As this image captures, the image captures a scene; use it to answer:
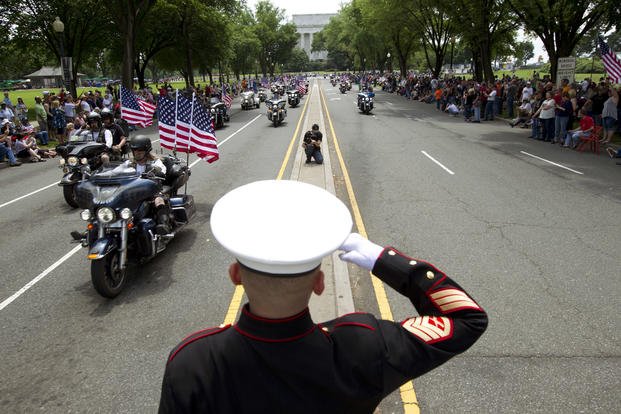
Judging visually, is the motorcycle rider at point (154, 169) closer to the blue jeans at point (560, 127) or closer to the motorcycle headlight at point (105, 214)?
the motorcycle headlight at point (105, 214)

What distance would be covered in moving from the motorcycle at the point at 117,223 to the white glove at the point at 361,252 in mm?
4015

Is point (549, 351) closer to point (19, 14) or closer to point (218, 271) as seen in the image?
point (218, 271)

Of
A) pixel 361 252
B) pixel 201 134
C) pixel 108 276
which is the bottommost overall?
pixel 108 276

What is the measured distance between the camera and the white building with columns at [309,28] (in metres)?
184

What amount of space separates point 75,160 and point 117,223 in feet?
12.4

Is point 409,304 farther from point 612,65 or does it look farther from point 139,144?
point 612,65

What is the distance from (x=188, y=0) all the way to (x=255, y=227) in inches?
1455

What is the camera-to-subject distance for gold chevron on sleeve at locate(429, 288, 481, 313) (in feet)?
4.88

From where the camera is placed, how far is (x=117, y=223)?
17.1 ft

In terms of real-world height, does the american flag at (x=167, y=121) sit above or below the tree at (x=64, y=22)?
below

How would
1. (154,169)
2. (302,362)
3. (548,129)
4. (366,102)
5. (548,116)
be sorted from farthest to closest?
(366,102), (548,129), (548,116), (154,169), (302,362)

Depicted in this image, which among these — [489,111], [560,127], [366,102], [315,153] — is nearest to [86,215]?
[315,153]

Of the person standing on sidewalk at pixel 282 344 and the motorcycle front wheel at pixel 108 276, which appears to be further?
the motorcycle front wheel at pixel 108 276

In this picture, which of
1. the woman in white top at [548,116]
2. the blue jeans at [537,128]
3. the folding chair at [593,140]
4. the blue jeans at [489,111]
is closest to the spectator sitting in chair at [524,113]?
the blue jeans at [489,111]
